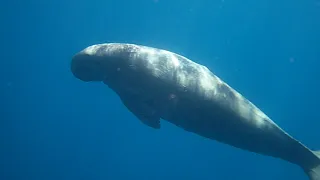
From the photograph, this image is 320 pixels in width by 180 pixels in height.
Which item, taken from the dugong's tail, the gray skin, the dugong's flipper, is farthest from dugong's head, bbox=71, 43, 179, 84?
the dugong's tail

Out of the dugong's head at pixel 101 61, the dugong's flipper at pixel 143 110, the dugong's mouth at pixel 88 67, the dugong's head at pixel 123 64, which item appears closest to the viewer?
the dugong's head at pixel 123 64

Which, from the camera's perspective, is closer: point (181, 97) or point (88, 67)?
point (181, 97)

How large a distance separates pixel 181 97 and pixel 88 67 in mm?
2978

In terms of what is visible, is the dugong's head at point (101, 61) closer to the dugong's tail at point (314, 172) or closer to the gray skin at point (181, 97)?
the gray skin at point (181, 97)

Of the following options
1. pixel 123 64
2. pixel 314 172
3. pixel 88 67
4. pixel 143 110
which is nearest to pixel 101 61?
pixel 88 67

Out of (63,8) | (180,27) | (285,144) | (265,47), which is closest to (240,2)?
(265,47)

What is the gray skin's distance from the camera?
10273 mm

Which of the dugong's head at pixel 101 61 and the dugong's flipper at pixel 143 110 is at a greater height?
the dugong's head at pixel 101 61

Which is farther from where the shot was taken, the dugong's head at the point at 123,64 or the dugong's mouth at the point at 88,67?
the dugong's mouth at the point at 88,67

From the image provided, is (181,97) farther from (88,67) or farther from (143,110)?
(88,67)

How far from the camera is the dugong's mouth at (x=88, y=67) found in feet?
36.1

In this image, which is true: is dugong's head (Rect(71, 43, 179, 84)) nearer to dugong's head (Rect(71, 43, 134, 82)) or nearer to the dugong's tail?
dugong's head (Rect(71, 43, 134, 82))

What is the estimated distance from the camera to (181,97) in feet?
33.5

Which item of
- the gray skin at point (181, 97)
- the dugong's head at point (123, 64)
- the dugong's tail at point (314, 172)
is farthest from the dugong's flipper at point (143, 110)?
the dugong's tail at point (314, 172)
